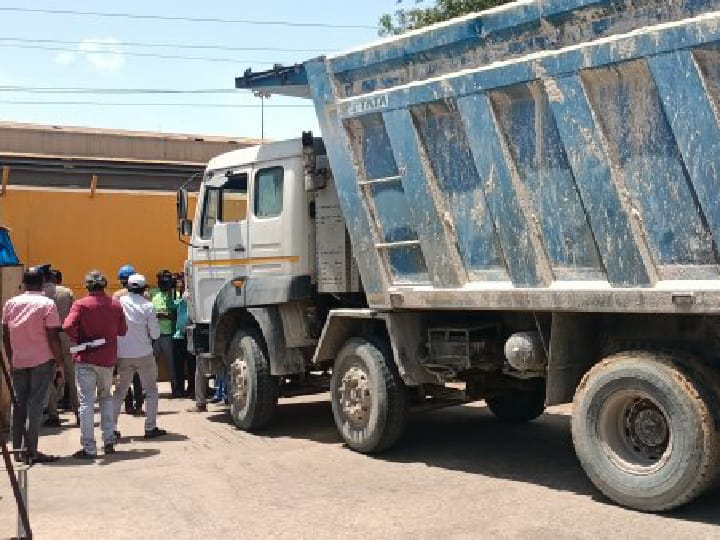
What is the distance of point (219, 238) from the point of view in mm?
8938

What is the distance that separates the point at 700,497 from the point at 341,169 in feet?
12.2

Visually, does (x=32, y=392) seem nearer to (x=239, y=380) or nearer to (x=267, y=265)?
(x=239, y=380)

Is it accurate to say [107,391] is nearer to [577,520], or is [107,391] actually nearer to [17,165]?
[577,520]

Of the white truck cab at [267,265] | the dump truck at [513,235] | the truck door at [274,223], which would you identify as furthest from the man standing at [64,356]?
the truck door at [274,223]

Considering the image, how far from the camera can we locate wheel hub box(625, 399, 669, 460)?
5332mm

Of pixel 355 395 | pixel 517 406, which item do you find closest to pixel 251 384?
pixel 355 395

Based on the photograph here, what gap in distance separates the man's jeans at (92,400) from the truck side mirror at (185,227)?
1973 millimetres

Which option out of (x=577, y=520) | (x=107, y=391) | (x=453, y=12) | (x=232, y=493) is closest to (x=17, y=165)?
(x=453, y=12)

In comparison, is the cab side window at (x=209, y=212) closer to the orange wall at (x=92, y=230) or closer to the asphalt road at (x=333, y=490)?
the asphalt road at (x=333, y=490)

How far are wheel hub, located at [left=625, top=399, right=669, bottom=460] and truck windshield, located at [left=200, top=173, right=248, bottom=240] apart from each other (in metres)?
4.56

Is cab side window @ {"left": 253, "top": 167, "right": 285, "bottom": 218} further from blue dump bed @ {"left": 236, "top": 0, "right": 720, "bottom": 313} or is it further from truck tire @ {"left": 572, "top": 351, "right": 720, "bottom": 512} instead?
truck tire @ {"left": 572, "top": 351, "right": 720, "bottom": 512}

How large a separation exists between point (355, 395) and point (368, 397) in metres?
0.18

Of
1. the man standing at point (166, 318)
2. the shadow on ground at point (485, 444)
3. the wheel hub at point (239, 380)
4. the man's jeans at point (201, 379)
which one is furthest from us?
the man standing at point (166, 318)

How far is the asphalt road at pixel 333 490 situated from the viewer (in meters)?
5.15
